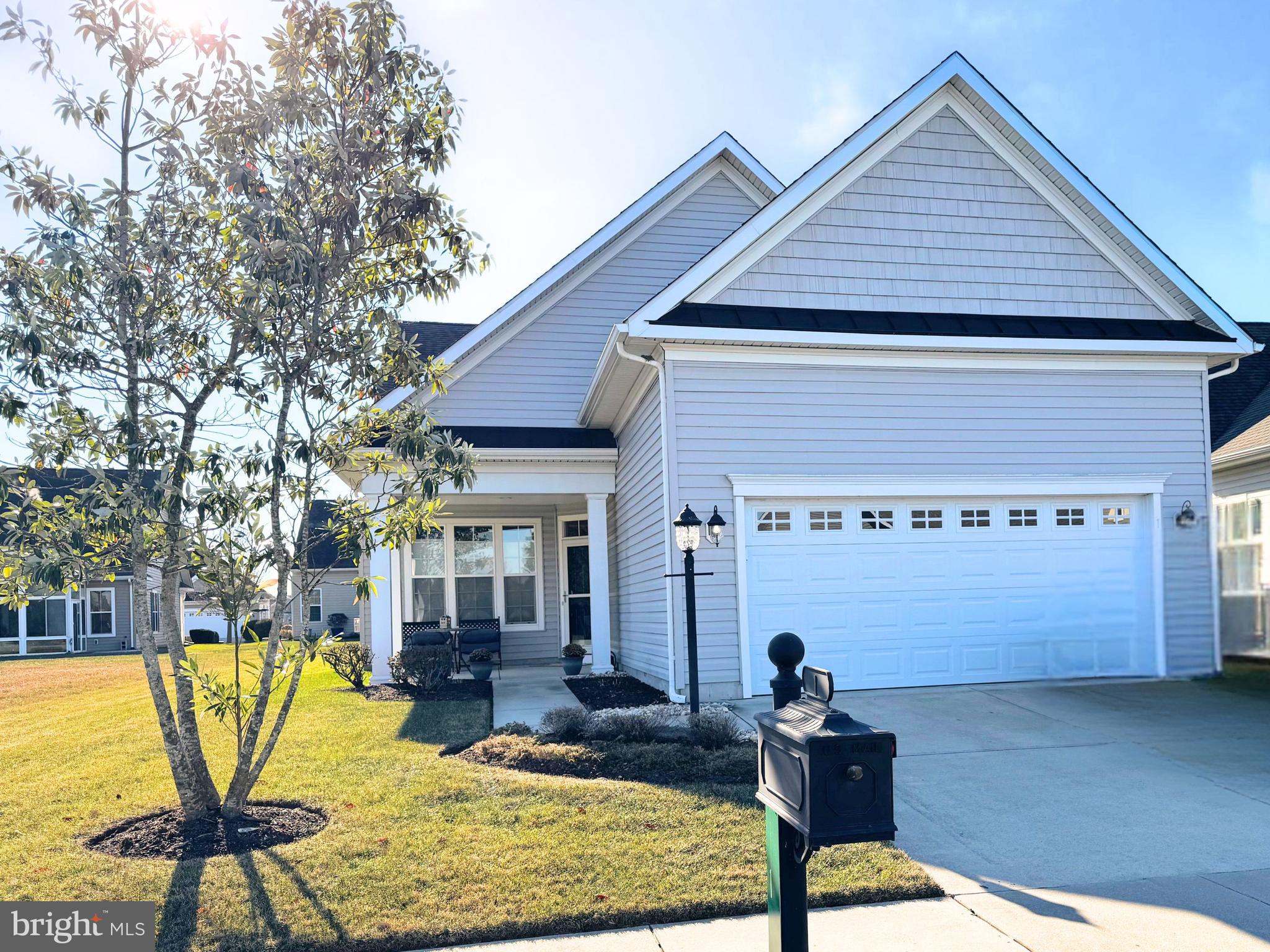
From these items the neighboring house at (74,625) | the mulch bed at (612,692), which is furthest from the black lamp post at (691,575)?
the neighboring house at (74,625)

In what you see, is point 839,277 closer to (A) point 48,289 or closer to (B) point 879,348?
(B) point 879,348

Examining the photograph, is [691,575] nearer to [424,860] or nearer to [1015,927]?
[424,860]

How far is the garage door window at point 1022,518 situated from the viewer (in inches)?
420

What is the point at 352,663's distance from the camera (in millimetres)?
12727

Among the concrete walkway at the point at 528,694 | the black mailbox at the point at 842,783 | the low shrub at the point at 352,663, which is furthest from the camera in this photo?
the low shrub at the point at 352,663

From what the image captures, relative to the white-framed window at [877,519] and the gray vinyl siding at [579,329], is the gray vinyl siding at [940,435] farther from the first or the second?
the gray vinyl siding at [579,329]

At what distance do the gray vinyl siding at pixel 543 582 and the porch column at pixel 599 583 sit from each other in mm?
2463

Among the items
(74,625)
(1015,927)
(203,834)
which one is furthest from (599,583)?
(74,625)

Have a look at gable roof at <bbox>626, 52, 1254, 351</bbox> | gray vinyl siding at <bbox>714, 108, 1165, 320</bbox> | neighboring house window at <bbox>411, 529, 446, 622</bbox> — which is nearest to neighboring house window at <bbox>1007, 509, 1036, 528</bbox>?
gray vinyl siding at <bbox>714, 108, 1165, 320</bbox>

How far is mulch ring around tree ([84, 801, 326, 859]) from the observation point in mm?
5371

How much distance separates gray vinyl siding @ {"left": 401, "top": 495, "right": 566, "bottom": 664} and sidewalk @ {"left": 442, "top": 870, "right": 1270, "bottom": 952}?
470 inches

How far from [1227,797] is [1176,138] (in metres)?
8.73

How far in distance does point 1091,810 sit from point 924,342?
5.73m

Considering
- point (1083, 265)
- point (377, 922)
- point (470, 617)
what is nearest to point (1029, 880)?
point (377, 922)
